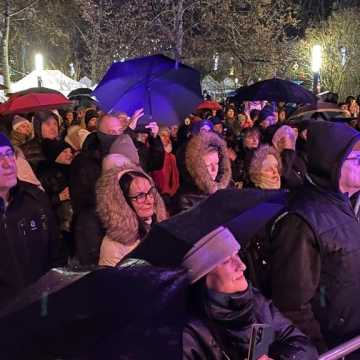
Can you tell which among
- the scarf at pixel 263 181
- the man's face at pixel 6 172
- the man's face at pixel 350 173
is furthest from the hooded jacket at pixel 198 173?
the man's face at pixel 350 173

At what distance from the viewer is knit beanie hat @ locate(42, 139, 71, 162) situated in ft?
19.3

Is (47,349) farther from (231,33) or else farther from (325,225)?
(231,33)

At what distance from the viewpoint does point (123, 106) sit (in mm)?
6031

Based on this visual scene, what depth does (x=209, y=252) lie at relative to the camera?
1448 mm

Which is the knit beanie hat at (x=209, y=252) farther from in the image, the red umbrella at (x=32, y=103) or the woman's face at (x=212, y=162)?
the red umbrella at (x=32, y=103)

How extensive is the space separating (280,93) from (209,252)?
9.67m

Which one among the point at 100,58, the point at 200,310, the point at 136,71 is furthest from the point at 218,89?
the point at 200,310

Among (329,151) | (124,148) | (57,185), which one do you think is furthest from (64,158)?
(329,151)

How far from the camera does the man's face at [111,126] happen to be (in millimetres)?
5133

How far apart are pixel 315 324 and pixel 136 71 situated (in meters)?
3.93

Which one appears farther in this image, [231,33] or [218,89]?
[218,89]

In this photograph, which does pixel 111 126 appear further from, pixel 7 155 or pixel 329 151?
pixel 329 151

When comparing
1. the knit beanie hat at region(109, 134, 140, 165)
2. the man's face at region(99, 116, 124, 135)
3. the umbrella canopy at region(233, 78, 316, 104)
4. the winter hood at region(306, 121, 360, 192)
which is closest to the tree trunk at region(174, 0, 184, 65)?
the umbrella canopy at region(233, 78, 316, 104)

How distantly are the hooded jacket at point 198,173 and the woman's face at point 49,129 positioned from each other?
6.93 feet
